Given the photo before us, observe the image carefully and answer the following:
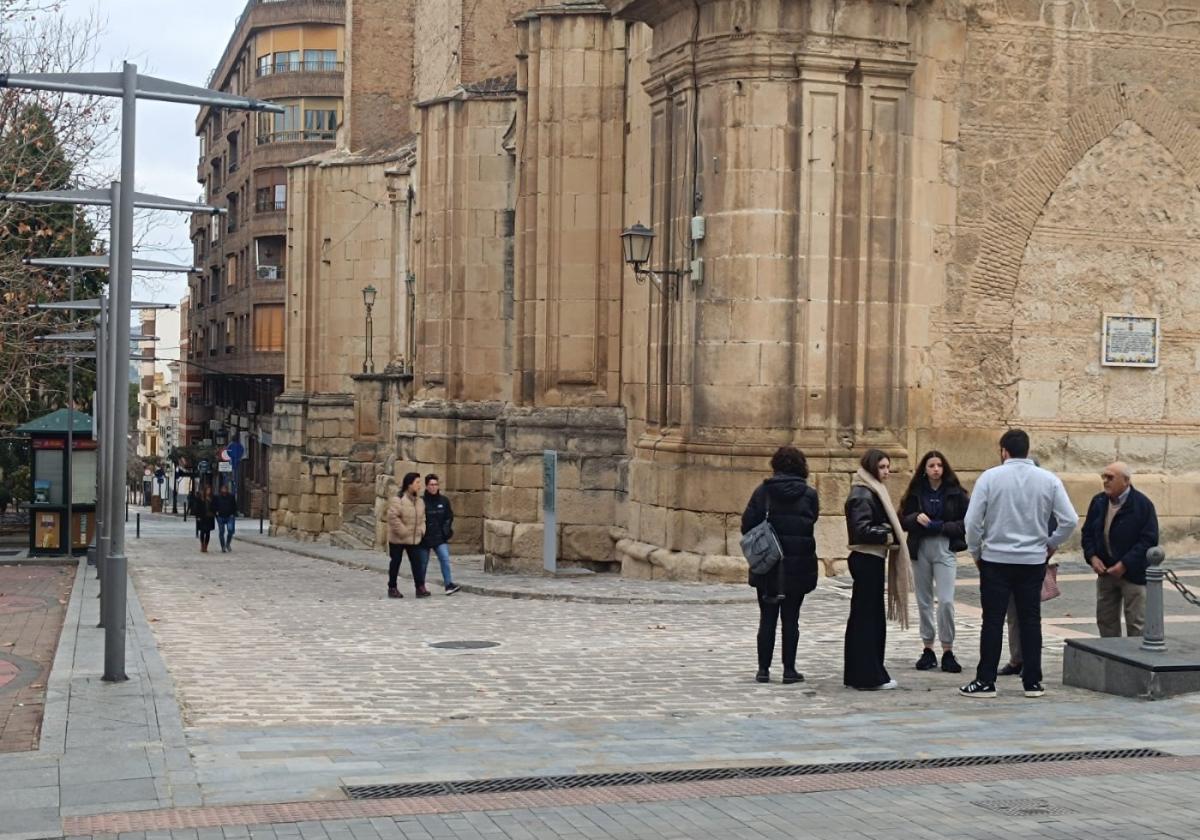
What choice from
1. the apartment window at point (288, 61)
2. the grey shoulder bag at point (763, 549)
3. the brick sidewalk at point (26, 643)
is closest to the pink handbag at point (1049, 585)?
the grey shoulder bag at point (763, 549)

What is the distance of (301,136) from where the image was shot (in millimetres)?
68625

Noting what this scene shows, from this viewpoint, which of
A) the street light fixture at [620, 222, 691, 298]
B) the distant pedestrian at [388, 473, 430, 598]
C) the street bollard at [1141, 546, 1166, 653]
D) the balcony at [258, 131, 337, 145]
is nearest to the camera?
the street bollard at [1141, 546, 1166, 653]

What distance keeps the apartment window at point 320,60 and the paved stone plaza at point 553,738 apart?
53.9 metres

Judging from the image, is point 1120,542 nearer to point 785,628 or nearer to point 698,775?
point 785,628

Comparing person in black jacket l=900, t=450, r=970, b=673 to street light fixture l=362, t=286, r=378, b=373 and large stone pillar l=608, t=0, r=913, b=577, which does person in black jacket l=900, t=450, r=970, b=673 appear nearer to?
large stone pillar l=608, t=0, r=913, b=577

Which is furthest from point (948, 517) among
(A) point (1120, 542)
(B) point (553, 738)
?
(B) point (553, 738)

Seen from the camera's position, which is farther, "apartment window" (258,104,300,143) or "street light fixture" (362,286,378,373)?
"apartment window" (258,104,300,143)

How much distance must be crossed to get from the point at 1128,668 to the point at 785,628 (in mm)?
2165

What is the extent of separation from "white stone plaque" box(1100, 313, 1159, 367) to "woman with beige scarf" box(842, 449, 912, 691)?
9.82 m

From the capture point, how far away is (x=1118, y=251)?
2062cm

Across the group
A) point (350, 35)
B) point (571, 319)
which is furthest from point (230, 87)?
point (571, 319)

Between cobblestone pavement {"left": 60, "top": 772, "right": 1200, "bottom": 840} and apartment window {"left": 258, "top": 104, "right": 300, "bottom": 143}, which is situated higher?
apartment window {"left": 258, "top": 104, "right": 300, "bottom": 143}

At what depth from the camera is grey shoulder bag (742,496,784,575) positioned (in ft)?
38.1

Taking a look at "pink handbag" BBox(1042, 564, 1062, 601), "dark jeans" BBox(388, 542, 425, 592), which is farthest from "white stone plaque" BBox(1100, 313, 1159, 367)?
"pink handbag" BBox(1042, 564, 1062, 601)
